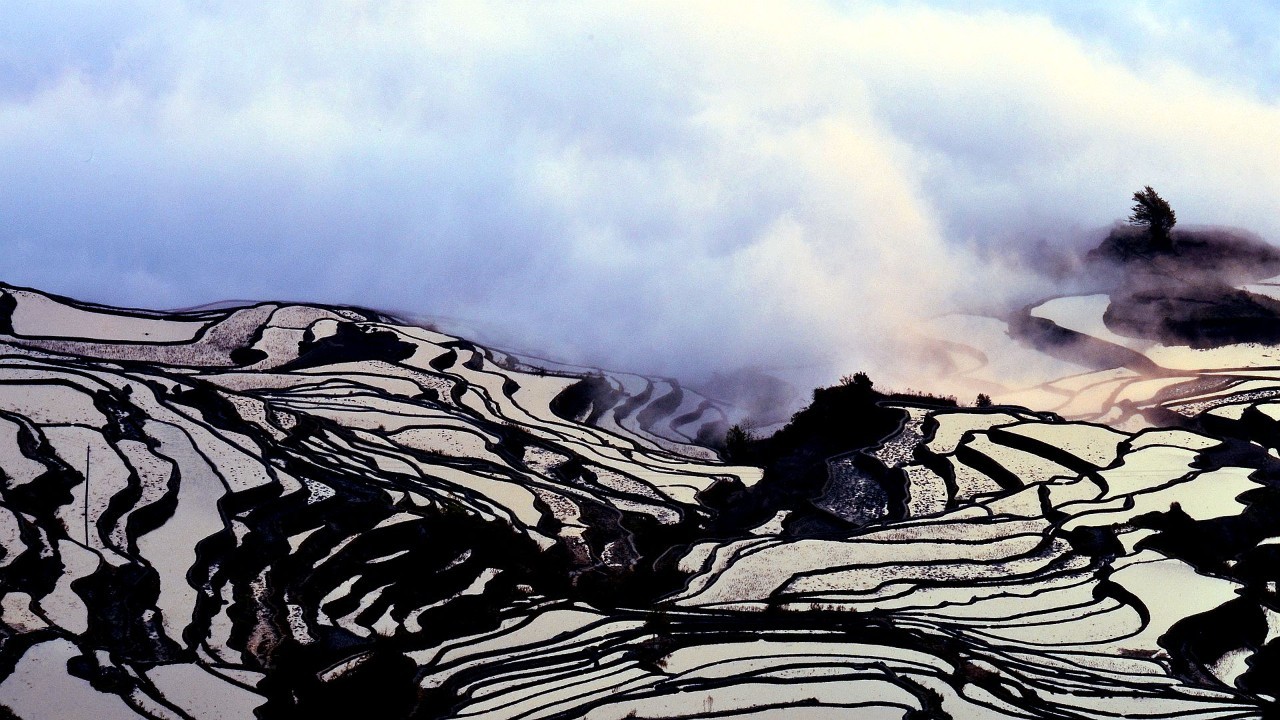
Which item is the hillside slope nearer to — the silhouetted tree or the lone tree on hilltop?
the silhouetted tree

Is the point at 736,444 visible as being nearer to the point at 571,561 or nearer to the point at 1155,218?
the point at 571,561

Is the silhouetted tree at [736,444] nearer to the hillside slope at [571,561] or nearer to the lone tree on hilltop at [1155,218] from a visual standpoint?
the hillside slope at [571,561]

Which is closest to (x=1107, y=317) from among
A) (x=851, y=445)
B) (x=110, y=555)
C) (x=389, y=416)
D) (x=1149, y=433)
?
(x=1149, y=433)

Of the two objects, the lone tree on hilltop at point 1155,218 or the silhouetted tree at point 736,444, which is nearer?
the silhouetted tree at point 736,444

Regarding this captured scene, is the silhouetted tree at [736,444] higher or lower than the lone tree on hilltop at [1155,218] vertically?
lower

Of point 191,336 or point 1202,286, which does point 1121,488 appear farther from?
point 191,336

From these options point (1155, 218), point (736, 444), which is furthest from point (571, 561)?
point (1155, 218)

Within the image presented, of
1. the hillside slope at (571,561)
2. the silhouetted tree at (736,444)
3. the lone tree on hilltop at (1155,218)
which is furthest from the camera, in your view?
the lone tree on hilltop at (1155,218)

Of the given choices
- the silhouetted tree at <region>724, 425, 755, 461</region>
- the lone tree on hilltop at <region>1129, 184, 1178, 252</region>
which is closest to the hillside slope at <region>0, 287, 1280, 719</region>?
the silhouetted tree at <region>724, 425, 755, 461</region>

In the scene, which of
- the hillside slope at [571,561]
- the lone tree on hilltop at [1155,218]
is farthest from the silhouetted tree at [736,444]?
the lone tree on hilltop at [1155,218]
